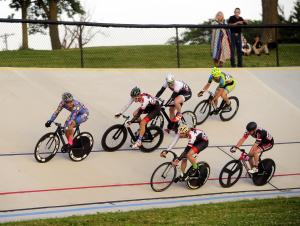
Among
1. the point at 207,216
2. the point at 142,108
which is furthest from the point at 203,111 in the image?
the point at 207,216

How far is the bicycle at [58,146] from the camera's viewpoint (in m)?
14.1

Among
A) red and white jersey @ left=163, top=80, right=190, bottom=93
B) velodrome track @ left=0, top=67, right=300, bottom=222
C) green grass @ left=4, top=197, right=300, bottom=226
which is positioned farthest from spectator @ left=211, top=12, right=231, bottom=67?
green grass @ left=4, top=197, right=300, bottom=226

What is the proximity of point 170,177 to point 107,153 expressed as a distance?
201 centimetres

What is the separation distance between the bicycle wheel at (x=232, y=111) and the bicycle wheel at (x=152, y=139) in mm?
2937

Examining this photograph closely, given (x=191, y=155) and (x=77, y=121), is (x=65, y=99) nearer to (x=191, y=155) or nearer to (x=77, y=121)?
(x=77, y=121)

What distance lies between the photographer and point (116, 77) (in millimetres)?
19656

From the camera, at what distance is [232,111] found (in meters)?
18.4

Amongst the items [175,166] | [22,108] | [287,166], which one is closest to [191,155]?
[175,166]

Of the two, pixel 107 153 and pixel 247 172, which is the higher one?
pixel 107 153

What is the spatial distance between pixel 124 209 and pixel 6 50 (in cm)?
1005

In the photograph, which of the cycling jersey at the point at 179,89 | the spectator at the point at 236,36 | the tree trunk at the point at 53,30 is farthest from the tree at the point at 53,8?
the cycling jersey at the point at 179,89

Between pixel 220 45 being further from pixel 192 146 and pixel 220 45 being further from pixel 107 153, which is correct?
pixel 192 146

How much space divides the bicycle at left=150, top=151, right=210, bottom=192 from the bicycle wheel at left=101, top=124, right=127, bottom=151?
1768mm

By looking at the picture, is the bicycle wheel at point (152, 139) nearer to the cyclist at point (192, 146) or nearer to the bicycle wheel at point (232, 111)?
the cyclist at point (192, 146)
